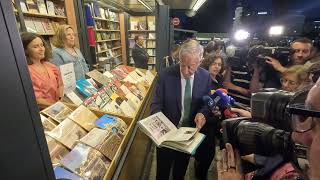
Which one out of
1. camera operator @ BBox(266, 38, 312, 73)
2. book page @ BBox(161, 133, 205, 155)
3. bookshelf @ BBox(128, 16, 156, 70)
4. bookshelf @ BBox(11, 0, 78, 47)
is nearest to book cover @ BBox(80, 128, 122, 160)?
book page @ BBox(161, 133, 205, 155)

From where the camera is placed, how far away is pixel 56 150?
1290 mm

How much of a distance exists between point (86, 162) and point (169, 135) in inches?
24.4

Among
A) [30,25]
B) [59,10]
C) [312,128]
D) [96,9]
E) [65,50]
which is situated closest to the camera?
[312,128]

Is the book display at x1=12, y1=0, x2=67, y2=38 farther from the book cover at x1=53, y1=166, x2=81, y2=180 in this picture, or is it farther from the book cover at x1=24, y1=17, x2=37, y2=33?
the book cover at x1=53, y1=166, x2=81, y2=180

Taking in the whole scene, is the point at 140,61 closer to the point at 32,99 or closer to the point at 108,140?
the point at 108,140

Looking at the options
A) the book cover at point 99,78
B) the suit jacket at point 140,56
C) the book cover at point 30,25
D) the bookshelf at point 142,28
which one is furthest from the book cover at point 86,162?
the bookshelf at point 142,28

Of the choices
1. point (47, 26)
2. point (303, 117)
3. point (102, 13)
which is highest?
point (102, 13)

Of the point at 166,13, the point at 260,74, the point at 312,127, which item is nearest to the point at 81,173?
the point at 312,127

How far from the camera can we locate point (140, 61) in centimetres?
555

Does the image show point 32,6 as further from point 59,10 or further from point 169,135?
point 169,135

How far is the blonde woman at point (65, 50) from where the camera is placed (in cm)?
246

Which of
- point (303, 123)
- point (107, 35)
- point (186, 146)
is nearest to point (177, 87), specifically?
point (186, 146)

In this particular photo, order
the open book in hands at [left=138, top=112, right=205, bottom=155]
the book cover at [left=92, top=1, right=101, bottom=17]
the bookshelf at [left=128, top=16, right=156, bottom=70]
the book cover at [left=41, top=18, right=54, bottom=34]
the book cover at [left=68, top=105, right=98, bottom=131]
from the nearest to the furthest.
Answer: the open book in hands at [left=138, top=112, right=205, bottom=155], the book cover at [left=68, top=105, right=98, bottom=131], the book cover at [left=41, top=18, right=54, bottom=34], the book cover at [left=92, top=1, right=101, bottom=17], the bookshelf at [left=128, top=16, right=156, bottom=70]

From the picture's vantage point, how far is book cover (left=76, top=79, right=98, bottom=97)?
220cm
